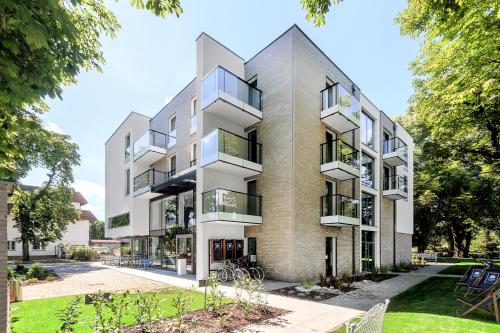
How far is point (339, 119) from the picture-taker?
1617cm

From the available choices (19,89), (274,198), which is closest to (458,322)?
(274,198)

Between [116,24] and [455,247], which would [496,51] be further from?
[455,247]

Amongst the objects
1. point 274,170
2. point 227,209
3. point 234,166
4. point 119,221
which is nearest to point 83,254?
point 119,221

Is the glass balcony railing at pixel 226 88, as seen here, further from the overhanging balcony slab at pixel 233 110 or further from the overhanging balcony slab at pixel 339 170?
the overhanging balcony slab at pixel 339 170

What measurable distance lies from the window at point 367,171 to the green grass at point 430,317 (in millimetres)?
8924

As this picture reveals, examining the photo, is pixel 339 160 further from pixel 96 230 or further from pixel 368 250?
pixel 96 230

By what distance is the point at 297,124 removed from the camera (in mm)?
14406

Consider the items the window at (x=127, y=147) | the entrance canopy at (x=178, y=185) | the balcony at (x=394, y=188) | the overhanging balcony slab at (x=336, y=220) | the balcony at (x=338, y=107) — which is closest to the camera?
the overhanging balcony slab at (x=336, y=220)

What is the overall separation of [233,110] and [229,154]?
249 centimetres

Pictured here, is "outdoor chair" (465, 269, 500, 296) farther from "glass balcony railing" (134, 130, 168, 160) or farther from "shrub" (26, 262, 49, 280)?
"shrub" (26, 262, 49, 280)

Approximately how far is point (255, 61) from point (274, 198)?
26.4 feet

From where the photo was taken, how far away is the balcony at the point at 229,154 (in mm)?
13680

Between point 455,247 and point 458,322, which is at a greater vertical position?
point 458,322

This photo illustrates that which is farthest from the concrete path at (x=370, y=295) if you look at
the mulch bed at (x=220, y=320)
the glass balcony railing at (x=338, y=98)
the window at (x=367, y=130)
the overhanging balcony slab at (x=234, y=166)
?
the window at (x=367, y=130)
